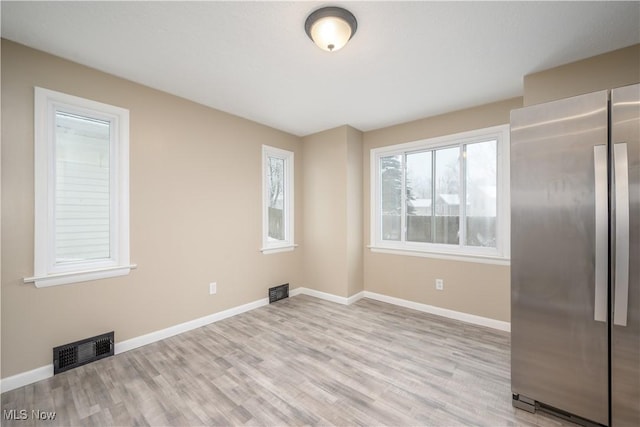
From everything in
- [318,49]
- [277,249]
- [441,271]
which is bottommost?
[441,271]

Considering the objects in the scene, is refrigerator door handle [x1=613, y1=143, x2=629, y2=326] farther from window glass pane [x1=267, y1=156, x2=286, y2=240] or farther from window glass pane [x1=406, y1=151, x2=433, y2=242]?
window glass pane [x1=267, y1=156, x2=286, y2=240]

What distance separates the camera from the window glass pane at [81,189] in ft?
7.57

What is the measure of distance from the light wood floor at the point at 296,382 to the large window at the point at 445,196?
1080 mm

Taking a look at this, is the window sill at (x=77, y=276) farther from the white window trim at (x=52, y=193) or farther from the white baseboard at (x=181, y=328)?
the white baseboard at (x=181, y=328)

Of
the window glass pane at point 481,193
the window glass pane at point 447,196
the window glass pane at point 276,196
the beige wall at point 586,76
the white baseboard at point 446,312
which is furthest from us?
the window glass pane at point 276,196

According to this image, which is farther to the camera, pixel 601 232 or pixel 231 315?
pixel 231 315

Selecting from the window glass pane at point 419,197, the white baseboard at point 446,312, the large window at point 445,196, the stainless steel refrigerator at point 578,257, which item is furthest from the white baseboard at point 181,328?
the stainless steel refrigerator at point 578,257

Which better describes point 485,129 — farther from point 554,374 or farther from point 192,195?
point 192,195

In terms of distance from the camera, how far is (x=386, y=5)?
168cm

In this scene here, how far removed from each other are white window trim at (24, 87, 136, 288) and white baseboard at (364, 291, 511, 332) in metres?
3.25

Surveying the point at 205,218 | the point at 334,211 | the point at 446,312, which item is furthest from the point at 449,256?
the point at 205,218

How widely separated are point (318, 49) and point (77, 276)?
2813mm

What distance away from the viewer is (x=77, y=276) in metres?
2.32

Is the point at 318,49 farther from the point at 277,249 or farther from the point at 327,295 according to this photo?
the point at 327,295
